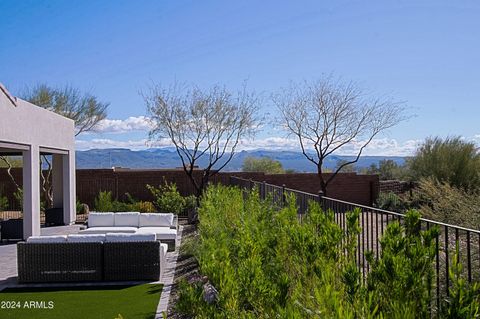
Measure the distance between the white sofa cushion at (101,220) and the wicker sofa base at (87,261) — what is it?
485cm

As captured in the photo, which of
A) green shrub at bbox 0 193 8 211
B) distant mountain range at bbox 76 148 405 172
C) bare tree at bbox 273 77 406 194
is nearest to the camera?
green shrub at bbox 0 193 8 211

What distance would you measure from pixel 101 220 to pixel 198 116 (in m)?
9.37

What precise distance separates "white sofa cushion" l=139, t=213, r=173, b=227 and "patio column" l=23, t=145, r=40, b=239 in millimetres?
2906

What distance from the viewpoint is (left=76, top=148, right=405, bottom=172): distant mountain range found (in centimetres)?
3912

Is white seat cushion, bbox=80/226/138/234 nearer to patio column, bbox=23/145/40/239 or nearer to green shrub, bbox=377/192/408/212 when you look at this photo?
patio column, bbox=23/145/40/239

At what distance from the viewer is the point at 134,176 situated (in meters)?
22.6

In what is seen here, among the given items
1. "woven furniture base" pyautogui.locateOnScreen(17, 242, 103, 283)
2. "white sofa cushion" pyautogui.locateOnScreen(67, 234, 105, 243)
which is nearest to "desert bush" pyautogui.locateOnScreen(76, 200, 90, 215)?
"woven furniture base" pyautogui.locateOnScreen(17, 242, 103, 283)

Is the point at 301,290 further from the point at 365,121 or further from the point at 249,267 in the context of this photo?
the point at 365,121

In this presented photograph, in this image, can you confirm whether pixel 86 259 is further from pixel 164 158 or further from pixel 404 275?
pixel 164 158

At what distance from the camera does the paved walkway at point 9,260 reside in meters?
9.32

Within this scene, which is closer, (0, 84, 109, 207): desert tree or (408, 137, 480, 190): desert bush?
(408, 137, 480, 190): desert bush

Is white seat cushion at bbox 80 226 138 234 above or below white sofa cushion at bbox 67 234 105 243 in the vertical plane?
below

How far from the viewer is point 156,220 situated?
13945 millimetres

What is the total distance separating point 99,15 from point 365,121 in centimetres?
1420
